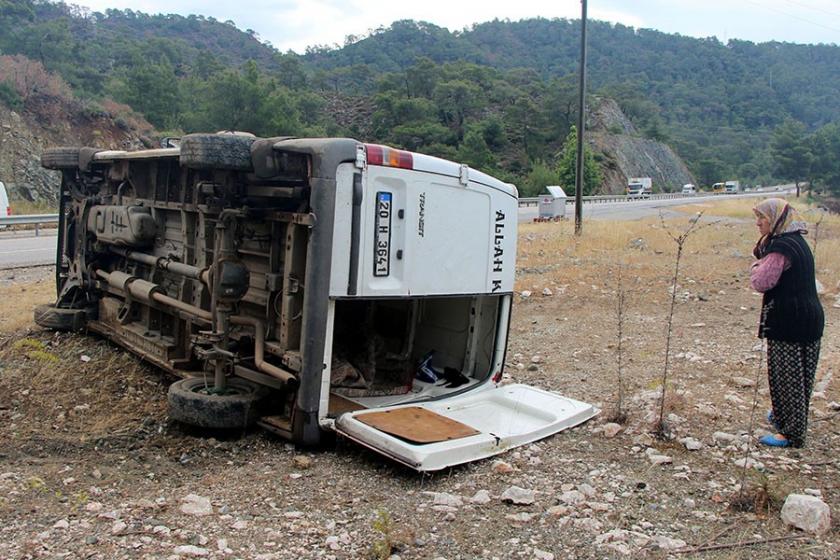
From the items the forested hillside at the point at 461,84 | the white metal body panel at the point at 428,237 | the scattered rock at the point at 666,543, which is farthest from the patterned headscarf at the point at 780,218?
the forested hillside at the point at 461,84

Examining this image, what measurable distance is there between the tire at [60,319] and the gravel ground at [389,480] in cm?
10

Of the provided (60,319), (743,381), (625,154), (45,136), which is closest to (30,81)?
(45,136)

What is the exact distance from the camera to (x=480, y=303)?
5.91 metres

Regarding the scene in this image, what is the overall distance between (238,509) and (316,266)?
138cm

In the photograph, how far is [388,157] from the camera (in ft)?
15.0

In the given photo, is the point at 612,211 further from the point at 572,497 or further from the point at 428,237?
the point at 572,497

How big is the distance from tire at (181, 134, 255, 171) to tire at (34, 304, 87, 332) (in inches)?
113

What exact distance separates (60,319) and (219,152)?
312 centimetres

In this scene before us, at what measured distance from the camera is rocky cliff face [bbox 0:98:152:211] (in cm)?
2611

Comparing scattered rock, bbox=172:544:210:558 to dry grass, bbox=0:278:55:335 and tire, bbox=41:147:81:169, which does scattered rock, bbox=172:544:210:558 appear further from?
tire, bbox=41:147:81:169

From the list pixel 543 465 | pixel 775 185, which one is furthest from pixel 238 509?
pixel 775 185

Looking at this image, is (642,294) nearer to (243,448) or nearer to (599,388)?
(599,388)

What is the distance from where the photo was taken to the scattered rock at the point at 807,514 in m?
3.33

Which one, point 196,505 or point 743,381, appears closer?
point 196,505
